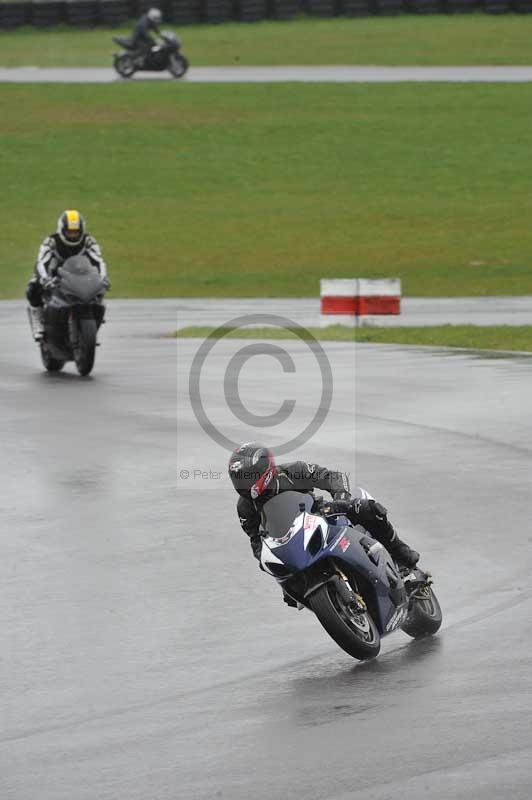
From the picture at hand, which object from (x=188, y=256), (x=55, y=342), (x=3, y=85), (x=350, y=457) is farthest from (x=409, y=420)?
(x=3, y=85)

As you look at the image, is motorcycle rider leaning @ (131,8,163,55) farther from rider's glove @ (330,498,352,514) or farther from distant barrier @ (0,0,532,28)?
rider's glove @ (330,498,352,514)

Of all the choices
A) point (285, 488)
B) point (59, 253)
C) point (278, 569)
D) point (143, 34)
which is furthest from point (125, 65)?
point (278, 569)

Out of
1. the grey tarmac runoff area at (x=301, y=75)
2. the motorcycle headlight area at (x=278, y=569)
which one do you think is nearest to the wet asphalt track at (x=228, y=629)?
the motorcycle headlight area at (x=278, y=569)

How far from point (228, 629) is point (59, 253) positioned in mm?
11509

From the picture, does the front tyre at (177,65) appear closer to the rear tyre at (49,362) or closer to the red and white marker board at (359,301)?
the red and white marker board at (359,301)

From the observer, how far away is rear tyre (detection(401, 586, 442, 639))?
8.05 meters

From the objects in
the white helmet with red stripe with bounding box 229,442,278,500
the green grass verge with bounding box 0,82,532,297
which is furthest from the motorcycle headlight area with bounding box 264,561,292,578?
the green grass verge with bounding box 0,82,532,297

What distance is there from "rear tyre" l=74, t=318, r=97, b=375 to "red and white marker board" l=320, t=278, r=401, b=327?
574 centimetres

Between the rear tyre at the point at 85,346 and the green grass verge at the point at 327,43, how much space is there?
126 ft

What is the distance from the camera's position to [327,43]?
59.3 metres

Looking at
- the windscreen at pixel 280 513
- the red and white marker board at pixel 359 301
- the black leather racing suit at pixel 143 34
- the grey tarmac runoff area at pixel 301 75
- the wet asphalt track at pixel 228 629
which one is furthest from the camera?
the grey tarmac runoff area at pixel 301 75

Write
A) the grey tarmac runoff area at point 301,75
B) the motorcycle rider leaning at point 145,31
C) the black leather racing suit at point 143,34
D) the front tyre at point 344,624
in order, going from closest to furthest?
the front tyre at point 344,624, the motorcycle rider leaning at point 145,31, the black leather racing suit at point 143,34, the grey tarmac runoff area at point 301,75

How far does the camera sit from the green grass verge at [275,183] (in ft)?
113

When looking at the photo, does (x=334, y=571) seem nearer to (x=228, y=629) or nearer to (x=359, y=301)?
(x=228, y=629)
